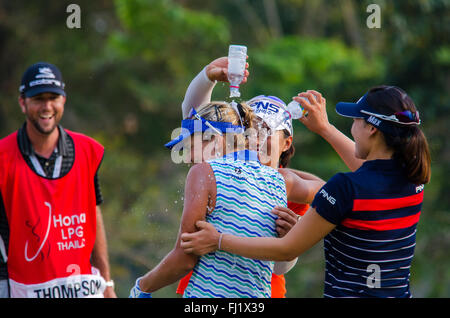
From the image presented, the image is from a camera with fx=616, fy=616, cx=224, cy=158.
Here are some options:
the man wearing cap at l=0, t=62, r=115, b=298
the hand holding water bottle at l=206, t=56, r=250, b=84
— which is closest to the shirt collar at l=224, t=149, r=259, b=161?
the hand holding water bottle at l=206, t=56, r=250, b=84

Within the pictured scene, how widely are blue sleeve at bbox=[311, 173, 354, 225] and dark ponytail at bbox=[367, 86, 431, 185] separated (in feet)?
1.02

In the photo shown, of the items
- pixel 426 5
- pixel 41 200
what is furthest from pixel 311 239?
pixel 426 5

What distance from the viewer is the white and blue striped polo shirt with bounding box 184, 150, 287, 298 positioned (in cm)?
297

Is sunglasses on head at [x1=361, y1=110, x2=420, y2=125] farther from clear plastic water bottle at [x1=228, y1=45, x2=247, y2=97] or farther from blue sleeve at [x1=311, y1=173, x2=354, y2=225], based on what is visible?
clear plastic water bottle at [x1=228, y1=45, x2=247, y2=97]

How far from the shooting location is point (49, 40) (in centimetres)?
1638

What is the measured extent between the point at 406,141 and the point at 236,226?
3.02 ft

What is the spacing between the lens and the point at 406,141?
9.77ft

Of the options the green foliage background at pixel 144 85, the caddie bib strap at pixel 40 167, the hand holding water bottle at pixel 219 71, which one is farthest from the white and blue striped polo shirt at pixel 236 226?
the green foliage background at pixel 144 85

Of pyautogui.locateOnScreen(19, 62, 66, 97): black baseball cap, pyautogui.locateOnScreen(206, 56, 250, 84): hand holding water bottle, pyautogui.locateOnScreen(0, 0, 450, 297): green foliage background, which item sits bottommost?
pyautogui.locateOnScreen(206, 56, 250, 84): hand holding water bottle

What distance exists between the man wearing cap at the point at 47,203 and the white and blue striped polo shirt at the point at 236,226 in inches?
59.8

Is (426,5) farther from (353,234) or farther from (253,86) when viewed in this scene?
(353,234)

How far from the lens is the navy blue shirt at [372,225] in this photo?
2.88 m

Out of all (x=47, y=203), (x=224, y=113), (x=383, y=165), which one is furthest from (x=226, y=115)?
(x=47, y=203)

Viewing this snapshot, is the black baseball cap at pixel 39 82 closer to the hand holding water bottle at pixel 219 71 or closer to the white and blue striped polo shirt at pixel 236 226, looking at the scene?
the hand holding water bottle at pixel 219 71
